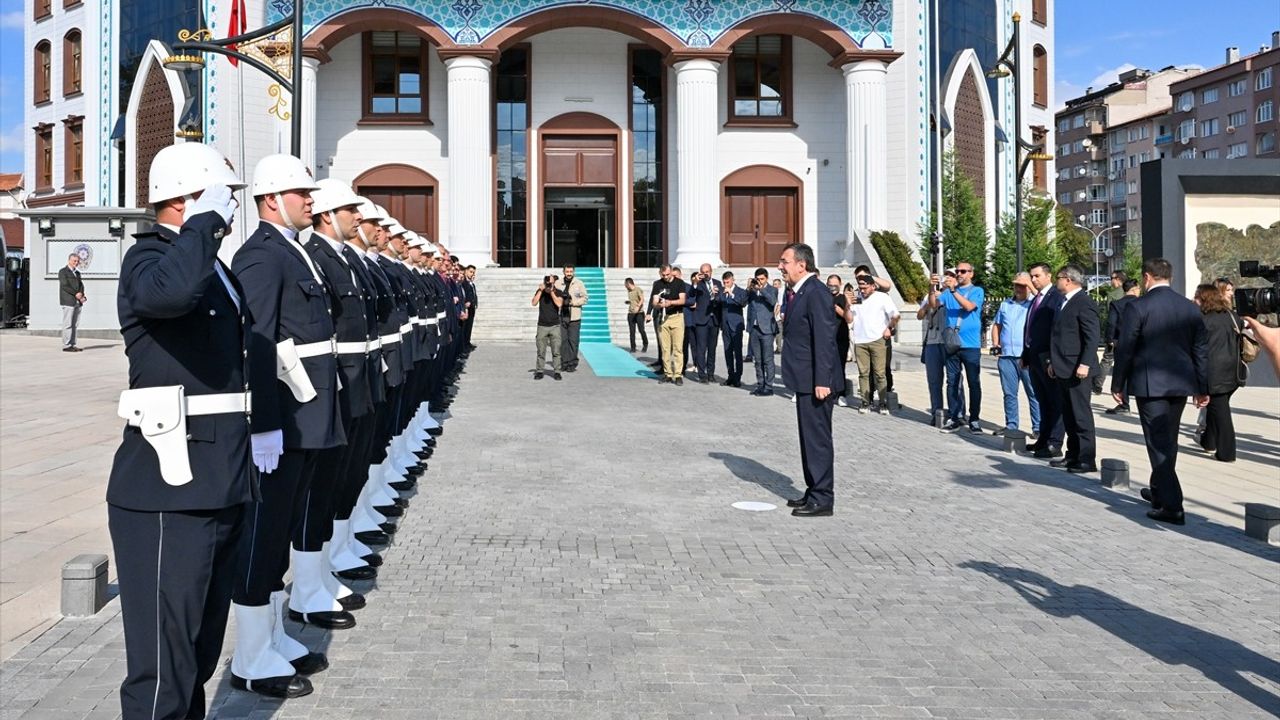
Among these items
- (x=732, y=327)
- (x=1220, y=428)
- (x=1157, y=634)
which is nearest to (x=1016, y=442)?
(x=1220, y=428)

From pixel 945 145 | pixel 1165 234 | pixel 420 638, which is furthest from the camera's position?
pixel 945 145

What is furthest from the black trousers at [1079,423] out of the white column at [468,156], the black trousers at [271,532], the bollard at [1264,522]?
the white column at [468,156]

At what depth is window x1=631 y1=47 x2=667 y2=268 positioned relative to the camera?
3962cm

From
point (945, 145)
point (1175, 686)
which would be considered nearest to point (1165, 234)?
point (1175, 686)

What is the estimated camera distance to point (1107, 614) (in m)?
6.06

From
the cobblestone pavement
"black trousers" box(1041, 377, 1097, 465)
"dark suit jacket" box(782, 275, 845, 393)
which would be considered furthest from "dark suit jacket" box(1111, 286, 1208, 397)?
"dark suit jacket" box(782, 275, 845, 393)

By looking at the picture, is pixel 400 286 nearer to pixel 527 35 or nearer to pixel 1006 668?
pixel 1006 668

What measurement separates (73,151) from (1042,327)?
41389 mm

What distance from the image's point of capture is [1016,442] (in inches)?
487

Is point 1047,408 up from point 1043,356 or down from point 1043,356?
down

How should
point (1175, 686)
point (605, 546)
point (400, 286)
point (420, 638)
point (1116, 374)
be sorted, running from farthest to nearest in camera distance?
point (1116, 374) < point (400, 286) < point (605, 546) < point (420, 638) < point (1175, 686)

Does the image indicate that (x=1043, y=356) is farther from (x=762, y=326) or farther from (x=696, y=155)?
(x=696, y=155)

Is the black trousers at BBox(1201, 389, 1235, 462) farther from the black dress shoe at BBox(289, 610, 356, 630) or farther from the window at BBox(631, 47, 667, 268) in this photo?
the window at BBox(631, 47, 667, 268)

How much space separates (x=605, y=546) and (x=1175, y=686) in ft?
12.0
